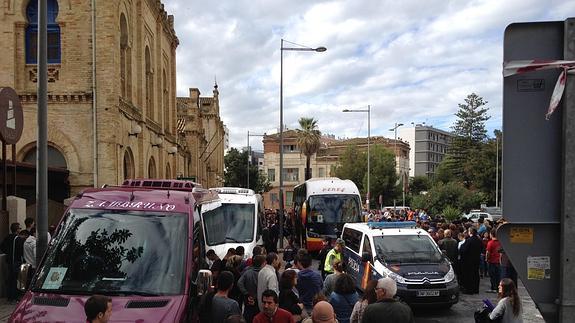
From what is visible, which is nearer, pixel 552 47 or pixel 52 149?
pixel 552 47

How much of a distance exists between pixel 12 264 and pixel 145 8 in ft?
66.1

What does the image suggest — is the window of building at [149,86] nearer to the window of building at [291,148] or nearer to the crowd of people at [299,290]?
the crowd of people at [299,290]

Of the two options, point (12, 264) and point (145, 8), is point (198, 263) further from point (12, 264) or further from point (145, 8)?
point (145, 8)

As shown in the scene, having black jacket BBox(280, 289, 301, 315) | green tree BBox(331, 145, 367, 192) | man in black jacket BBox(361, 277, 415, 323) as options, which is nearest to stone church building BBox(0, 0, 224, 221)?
black jacket BBox(280, 289, 301, 315)

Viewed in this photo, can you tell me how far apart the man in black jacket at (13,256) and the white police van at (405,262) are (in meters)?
7.79

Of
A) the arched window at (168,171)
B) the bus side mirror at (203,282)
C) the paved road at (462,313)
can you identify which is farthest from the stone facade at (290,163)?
the bus side mirror at (203,282)

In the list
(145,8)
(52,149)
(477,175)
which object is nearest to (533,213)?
(52,149)

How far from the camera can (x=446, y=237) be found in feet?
47.7

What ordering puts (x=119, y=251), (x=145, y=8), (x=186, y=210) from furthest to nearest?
(x=145, y=8)
(x=186, y=210)
(x=119, y=251)

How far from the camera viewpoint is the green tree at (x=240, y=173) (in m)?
72.0

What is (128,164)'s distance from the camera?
81.1 feet

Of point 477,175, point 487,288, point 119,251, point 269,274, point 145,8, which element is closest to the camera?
point 119,251

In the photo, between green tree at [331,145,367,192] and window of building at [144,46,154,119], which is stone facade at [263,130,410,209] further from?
window of building at [144,46,154,119]

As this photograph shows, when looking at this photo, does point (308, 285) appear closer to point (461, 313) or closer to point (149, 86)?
point (461, 313)
